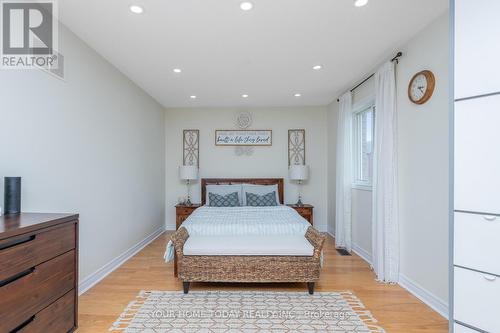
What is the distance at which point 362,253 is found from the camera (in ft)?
12.8

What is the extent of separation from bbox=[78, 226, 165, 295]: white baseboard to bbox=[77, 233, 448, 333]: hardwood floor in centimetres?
6

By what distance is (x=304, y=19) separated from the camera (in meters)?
2.34

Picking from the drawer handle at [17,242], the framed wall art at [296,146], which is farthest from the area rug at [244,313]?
the framed wall art at [296,146]

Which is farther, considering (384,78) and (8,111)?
(384,78)

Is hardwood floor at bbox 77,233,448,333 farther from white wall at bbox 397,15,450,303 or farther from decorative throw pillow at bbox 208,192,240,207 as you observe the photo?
decorative throw pillow at bbox 208,192,240,207

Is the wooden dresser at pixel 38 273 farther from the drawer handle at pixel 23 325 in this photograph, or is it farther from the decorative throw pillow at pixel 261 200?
the decorative throw pillow at pixel 261 200

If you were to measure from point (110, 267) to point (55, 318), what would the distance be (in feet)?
5.16

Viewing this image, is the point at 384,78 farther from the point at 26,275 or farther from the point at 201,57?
the point at 26,275

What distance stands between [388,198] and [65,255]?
3.02 m

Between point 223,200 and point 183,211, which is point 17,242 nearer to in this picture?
point 223,200

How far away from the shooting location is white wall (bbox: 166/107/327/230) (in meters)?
5.56
